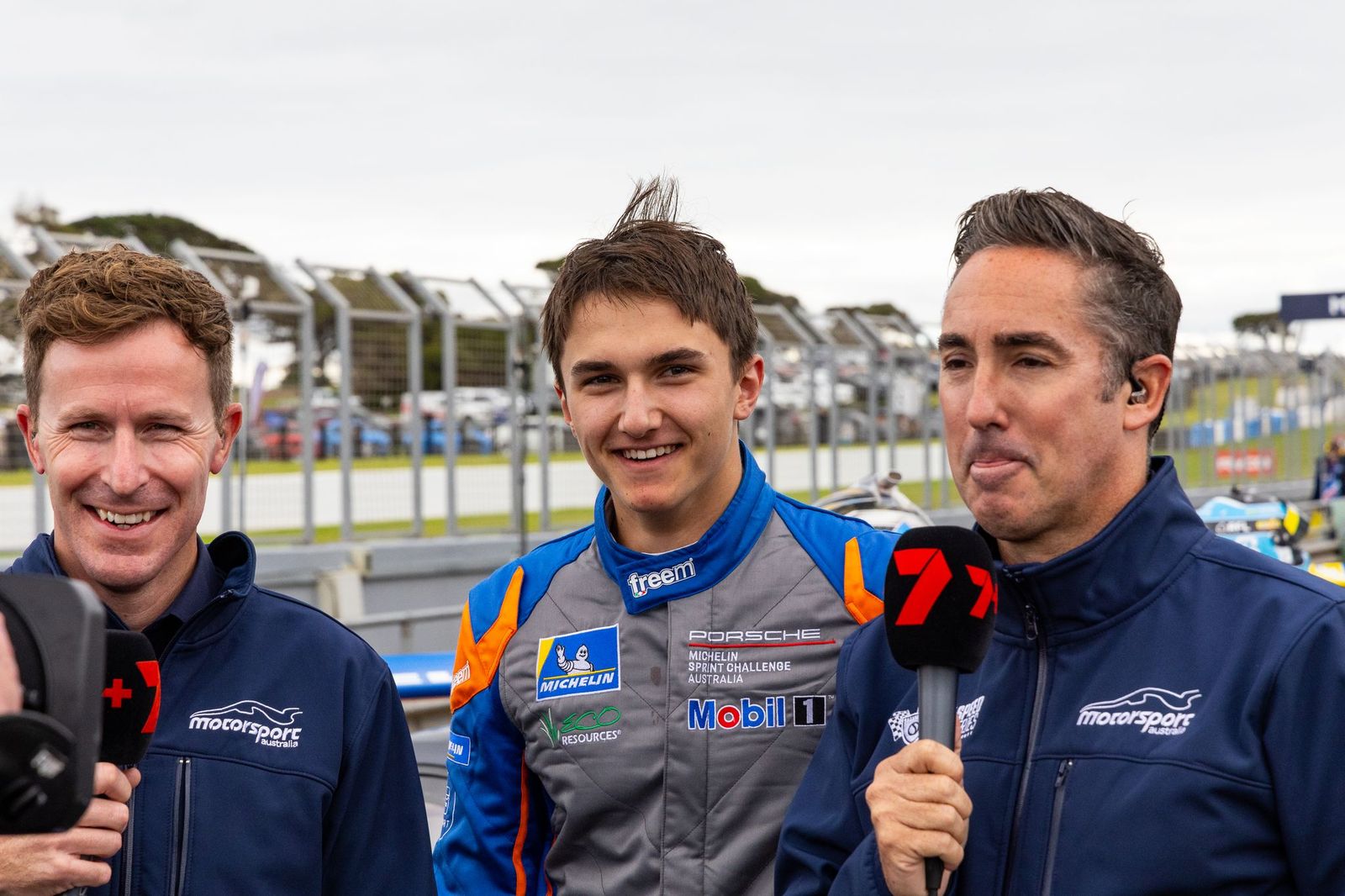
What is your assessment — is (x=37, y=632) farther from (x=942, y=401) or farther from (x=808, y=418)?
(x=808, y=418)

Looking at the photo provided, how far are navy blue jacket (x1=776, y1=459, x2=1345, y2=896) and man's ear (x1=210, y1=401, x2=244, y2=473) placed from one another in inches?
46.6

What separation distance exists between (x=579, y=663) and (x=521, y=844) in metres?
0.38

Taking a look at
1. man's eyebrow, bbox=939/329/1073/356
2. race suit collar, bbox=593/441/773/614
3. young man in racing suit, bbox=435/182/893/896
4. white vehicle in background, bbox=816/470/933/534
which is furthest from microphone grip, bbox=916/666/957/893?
white vehicle in background, bbox=816/470/933/534

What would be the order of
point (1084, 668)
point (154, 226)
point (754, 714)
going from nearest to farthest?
1. point (1084, 668)
2. point (754, 714)
3. point (154, 226)

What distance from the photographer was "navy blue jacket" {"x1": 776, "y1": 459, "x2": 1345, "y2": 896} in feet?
6.59

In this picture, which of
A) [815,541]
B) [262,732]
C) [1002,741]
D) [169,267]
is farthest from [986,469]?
[169,267]

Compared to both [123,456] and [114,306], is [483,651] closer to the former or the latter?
[123,456]

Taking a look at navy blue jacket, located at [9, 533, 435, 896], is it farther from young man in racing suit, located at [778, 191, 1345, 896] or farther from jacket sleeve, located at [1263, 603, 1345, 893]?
jacket sleeve, located at [1263, 603, 1345, 893]

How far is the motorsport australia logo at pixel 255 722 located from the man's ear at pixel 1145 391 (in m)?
1.46

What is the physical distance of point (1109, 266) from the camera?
7.82ft

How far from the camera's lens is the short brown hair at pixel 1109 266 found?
2.36 meters

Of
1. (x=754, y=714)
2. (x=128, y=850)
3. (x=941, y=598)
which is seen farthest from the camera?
(x=754, y=714)

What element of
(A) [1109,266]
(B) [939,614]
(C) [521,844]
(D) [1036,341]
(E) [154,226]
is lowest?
(C) [521,844]

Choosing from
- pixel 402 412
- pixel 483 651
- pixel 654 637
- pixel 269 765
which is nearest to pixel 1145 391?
pixel 654 637
